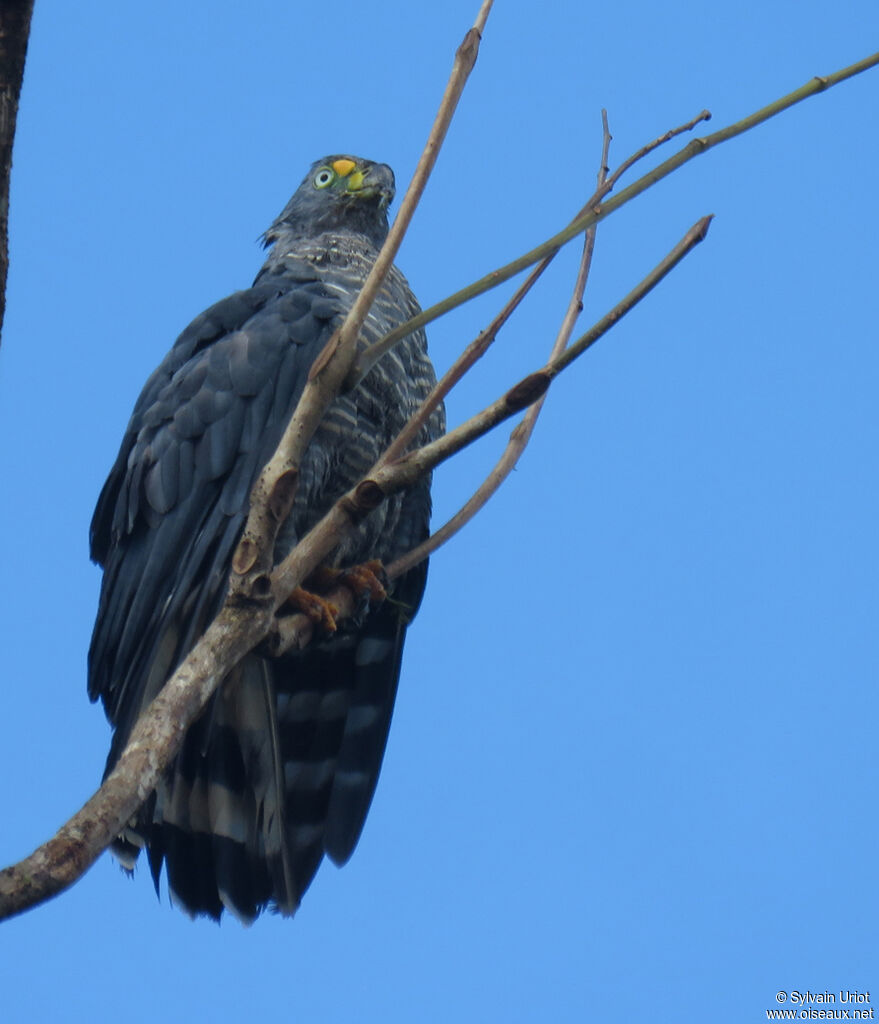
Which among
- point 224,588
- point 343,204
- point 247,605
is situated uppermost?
point 343,204

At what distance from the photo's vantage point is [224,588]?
4.23 meters

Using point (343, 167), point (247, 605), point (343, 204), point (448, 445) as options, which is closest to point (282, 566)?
point (247, 605)

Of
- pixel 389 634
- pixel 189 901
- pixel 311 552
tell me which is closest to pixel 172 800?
pixel 189 901

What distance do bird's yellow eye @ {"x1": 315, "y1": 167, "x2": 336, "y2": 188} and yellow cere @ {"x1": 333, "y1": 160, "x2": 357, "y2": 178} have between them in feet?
0.10

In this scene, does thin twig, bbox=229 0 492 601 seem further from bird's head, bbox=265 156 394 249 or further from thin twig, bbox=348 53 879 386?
bird's head, bbox=265 156 394 249

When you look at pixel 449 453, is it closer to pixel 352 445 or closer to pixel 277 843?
pixel 352 445

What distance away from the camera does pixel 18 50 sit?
2.53 metres

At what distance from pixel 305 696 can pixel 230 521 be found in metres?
0.96

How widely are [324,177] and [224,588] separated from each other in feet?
8.91

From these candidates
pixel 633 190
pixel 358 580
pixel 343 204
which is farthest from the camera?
pixel 343 204

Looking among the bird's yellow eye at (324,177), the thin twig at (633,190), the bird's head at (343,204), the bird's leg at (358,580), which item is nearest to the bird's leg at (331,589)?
the bird's leg at (358,580)

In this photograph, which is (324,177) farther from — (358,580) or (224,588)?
(224,588)

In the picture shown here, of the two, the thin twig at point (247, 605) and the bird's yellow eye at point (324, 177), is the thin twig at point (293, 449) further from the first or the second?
the bird's yellow eye at point (324, 177)

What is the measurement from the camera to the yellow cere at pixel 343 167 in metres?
Result: 6.19
